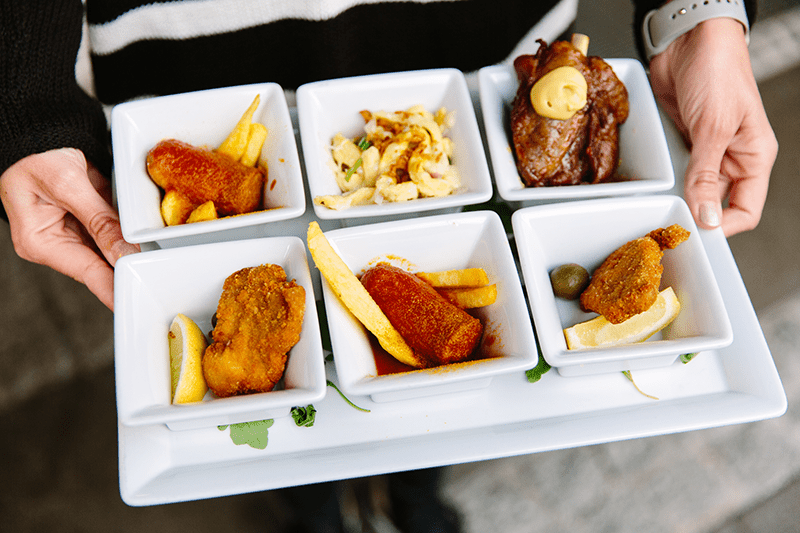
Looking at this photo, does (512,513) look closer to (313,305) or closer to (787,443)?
(787,443)

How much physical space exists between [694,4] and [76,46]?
5.72ft

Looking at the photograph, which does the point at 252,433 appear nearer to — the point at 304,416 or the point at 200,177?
the point at 304,416

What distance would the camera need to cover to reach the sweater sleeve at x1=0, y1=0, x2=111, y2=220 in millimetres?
1281

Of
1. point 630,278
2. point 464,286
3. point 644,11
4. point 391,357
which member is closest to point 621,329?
point 630,278

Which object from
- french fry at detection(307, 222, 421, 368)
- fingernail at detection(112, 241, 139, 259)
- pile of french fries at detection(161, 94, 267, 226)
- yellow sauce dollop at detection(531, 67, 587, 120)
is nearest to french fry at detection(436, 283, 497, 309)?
french fry at detection(307, 222, 421, 368)

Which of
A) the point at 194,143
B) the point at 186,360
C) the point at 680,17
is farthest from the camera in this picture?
the point at 680,17

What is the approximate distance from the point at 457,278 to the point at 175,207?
709 mm

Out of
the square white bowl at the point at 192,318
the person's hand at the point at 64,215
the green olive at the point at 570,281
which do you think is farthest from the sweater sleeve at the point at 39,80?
the green olive at the point at 570,281

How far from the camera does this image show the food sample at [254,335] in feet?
3.50

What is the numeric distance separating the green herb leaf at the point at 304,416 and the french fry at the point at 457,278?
397 mm

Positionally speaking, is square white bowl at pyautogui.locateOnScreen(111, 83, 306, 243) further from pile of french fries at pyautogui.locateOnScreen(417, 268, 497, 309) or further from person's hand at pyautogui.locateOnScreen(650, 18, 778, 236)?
person's hand at pyautogui.locateOnScreen(650, 18, 778, 236)

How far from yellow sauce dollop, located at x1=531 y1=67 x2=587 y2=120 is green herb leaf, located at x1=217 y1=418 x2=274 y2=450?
3.26ft

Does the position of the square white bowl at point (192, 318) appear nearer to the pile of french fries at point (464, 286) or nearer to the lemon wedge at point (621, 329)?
the pile of french fries at point (464, 286)

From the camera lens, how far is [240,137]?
1.34 meters
